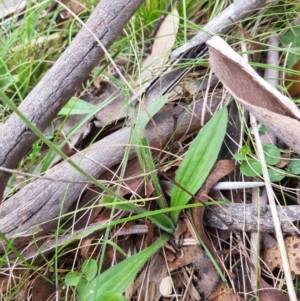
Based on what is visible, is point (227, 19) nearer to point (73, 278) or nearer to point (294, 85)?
point (294, 85)

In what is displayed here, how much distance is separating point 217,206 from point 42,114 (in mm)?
455

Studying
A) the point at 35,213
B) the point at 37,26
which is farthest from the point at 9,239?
the point at 37,26

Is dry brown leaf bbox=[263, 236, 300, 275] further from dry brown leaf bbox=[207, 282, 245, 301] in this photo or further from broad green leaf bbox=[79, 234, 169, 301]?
broad green leaf bbox=[79, 234, 169, 301]

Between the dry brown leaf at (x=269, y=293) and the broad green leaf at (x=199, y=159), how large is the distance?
243 millimetres

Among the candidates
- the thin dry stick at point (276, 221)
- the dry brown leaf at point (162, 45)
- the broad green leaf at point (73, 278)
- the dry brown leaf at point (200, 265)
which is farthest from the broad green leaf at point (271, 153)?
the broad green leaf at point (73, 278)

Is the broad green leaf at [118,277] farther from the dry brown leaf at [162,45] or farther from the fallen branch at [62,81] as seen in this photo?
the dry brown leaf at [162,45]

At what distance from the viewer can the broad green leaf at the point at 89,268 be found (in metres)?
1.02

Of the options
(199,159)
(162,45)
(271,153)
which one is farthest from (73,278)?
(162,45)

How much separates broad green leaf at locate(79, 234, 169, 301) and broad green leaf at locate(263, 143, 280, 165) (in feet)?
1.11

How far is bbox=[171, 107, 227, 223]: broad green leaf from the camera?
41.9 inches

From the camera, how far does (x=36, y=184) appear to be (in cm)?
109

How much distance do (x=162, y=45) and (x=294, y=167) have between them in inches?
22.1

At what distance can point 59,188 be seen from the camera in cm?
108

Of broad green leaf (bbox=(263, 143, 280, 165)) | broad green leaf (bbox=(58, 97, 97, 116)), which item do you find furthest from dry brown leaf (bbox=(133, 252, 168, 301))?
broad green leaf (bbox=(58, 97, 97, 116))
